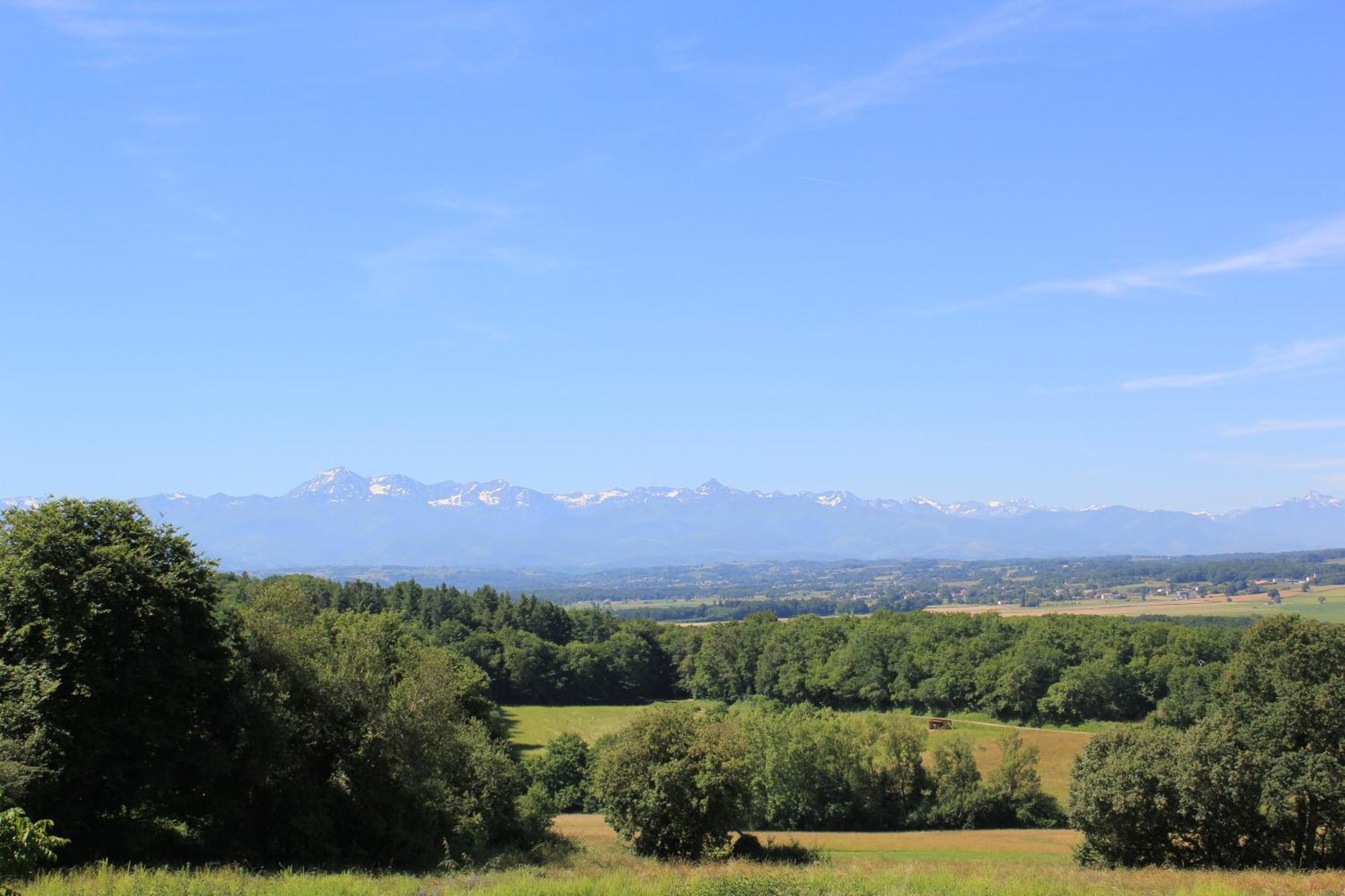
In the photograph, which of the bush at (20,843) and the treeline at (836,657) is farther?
the treeline at (836,657)

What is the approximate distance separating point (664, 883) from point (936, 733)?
5889 cm

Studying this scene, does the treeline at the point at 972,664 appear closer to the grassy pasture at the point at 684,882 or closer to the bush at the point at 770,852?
the bush at the point at 770,852

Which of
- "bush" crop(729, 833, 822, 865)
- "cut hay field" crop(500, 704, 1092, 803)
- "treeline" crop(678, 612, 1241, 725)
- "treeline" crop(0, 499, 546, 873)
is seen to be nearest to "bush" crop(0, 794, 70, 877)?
"treeline" crop(0, 499, 546, 873)

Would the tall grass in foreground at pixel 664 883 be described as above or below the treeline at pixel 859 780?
above

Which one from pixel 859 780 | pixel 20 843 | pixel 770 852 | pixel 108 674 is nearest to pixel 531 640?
pixel 859 780

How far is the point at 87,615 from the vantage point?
19.8 m

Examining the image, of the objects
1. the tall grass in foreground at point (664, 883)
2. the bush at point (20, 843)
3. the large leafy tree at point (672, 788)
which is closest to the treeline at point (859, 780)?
the large leafy tree at point (672, 788)

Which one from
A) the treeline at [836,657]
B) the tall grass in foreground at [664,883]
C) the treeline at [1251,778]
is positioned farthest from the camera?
the treeline at [836,657]

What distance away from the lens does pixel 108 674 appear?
20.1 meters

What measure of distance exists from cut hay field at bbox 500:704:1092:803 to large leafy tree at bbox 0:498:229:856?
117ft

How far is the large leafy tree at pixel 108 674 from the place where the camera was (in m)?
18.6

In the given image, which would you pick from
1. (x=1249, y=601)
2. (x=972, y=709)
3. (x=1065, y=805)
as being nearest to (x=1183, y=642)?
(x=972, y=709)

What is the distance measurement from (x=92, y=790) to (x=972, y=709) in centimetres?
7666

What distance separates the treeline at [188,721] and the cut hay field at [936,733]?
101ft
